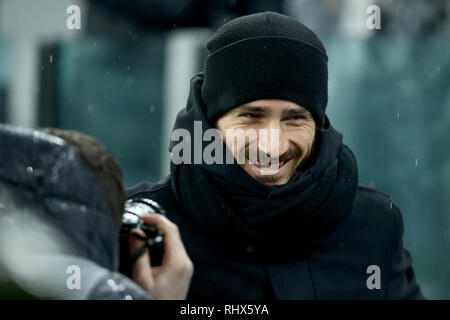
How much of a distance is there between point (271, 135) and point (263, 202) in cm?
18

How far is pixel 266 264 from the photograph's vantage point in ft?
7.27

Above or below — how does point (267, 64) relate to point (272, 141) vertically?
above

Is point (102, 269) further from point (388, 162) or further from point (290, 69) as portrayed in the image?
point (388, 162)

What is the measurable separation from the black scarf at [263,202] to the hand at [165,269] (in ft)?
1.84

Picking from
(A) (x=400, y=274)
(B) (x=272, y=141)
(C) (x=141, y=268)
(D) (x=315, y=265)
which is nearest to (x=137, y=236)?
(C) (x=141, y=268)

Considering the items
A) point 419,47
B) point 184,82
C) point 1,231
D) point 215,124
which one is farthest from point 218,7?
point 1,231

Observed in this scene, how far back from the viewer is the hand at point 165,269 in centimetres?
143

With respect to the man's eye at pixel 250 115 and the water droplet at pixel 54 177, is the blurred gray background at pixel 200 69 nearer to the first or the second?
the man's eye at pixel 250 115

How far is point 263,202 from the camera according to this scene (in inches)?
85.4

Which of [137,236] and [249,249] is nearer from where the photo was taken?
[137,236]

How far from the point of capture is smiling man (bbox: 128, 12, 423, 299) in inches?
83.7

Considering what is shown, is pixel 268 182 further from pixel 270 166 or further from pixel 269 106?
pixel 269 106

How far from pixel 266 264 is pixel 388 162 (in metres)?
2.87

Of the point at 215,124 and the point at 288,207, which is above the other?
the point at 215,124
